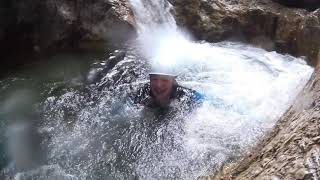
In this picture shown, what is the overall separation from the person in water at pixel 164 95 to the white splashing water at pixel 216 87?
0.28m

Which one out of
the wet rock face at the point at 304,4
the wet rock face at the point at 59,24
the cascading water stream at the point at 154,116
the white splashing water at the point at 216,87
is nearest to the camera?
the cascading water stream at the point at 154,116

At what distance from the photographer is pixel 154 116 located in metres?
5.54

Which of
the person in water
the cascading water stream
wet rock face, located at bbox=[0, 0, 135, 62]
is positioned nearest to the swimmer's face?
the person in water

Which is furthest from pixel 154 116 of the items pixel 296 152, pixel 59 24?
pixel 59 24

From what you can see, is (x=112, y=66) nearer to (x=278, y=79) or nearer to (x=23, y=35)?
(x=23, y=35)

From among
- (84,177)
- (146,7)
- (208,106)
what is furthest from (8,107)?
(146,7)

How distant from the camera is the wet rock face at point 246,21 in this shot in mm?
8844

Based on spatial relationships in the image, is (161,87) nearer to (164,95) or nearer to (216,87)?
(164,95)

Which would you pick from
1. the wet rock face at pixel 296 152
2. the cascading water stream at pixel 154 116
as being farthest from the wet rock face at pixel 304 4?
the wet rock face at pixel 296 152

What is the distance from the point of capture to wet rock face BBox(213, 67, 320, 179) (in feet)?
7.61

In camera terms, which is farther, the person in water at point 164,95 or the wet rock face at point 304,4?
the wet rock face at point 304,4

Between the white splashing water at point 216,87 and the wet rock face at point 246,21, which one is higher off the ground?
the wet rock face at point 246,21

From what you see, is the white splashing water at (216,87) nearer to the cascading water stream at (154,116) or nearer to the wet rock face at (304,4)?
the cascading water stream at (154,116)

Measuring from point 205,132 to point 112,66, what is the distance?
8.48ft
